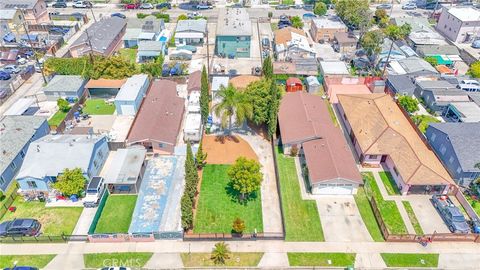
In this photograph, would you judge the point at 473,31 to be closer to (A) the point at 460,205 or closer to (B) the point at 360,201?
(A) the point at 460,205

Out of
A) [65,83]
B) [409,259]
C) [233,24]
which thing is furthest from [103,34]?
[409,259]

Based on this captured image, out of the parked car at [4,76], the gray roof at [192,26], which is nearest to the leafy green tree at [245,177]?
the gray roof at [192,26]

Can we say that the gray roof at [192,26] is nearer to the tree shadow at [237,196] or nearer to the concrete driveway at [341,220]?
the tree shadow at [237,196]

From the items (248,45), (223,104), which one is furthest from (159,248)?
(248,45)

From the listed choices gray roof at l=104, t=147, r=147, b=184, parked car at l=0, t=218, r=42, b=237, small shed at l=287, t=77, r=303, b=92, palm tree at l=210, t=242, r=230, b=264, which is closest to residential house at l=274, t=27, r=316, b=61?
small shed at l=287, t=77, r=303, b=92

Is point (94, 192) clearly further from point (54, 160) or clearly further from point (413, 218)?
point (413, 218)
